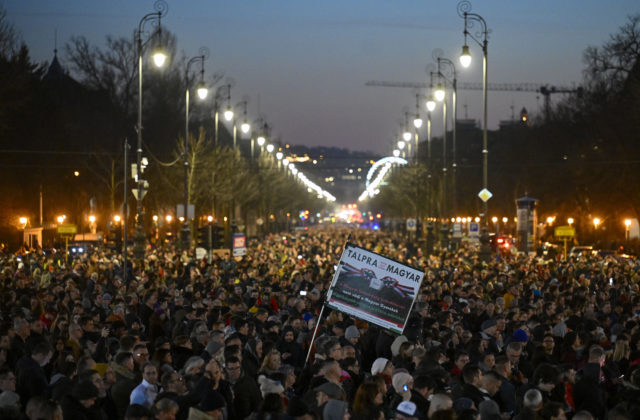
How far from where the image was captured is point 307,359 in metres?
12.8

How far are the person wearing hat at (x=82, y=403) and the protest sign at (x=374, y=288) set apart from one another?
4.87m

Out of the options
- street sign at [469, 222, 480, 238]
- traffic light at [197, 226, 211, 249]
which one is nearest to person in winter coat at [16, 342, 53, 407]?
traffic light at [197, 226, 211, 249]

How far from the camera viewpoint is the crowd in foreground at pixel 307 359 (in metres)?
8.62

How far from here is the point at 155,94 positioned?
7256cm

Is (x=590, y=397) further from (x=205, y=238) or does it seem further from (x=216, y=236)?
(x=216, y=236)

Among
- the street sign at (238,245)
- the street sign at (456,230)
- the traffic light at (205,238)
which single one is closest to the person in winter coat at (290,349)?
the traffic light at (205,238)

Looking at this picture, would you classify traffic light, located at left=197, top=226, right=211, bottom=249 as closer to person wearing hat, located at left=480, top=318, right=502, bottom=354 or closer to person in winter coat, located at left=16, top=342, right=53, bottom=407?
person wearing hat, located at left=480, top=318, right=502, bottom=354

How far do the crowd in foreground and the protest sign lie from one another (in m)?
0.40

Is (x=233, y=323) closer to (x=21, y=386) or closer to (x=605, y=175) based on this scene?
(x=21, y=386)

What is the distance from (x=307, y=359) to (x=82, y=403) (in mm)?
4494

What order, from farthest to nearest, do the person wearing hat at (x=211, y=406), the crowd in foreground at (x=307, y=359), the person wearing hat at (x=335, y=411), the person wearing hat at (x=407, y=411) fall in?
1. the crowd in foreground at (x=307, y=359)
2. the person wearing hat at (x=211, y=406)
3. the person wearing hat at (x=335, y=411)
4. the person wearing hat at (x=407, y=411)

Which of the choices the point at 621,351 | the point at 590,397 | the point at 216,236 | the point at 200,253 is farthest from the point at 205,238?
the point at 590,397

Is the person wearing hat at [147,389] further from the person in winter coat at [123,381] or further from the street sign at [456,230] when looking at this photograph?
the street sign at [456,230]

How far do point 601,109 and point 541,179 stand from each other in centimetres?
1452
